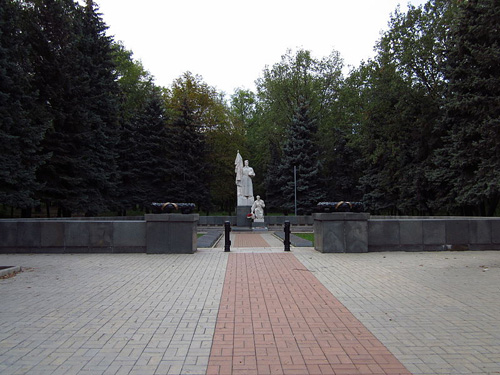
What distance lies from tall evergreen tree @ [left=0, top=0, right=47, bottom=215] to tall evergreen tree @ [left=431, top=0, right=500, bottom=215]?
24.3 m

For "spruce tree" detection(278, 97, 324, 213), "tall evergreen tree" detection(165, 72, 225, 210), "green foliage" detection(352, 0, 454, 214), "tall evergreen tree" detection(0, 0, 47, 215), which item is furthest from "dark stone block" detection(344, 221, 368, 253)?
"tall evergreen tree" detection(165, 72, 225, 210)

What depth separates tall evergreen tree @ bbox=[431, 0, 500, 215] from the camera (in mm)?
22844

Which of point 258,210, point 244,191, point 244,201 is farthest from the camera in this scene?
point 244,191

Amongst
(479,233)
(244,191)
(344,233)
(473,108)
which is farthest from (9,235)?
(473,108)

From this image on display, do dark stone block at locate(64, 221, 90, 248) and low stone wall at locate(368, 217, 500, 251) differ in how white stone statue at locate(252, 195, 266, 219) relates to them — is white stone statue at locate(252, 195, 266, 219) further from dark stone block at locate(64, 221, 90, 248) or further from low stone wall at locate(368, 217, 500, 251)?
dark stone block at locate(64, 221, 90, 248)

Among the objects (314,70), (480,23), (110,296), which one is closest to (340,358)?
(110,296)

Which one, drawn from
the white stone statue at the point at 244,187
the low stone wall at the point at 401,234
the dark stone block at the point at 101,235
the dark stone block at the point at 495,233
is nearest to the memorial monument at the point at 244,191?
the white stone statue at the point at 244,187

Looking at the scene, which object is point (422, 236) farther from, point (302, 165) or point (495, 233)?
point (302, 165)

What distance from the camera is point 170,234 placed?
12219mm

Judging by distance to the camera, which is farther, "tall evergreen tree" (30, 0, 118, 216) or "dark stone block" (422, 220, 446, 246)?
"tall evergreen tree" (30, 0, 118, 216)

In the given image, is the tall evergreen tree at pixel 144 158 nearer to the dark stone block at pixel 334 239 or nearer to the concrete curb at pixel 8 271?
the dark stone block at pixel 334 239

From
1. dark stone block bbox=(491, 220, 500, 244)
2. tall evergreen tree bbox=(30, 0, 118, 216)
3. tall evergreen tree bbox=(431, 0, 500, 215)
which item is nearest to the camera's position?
dark stone block bbox=(491, 220, 500, 244)

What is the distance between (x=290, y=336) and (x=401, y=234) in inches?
344

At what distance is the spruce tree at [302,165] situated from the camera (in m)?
38.3
